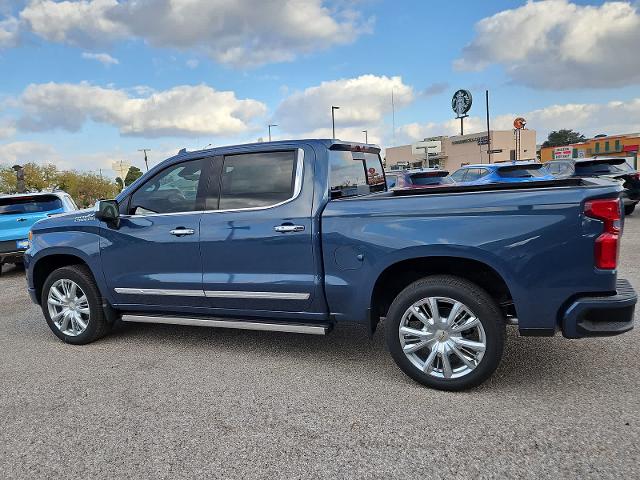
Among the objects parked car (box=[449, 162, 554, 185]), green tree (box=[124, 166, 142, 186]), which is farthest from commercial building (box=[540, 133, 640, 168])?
green tree (box=[124, 166, 142, 186])

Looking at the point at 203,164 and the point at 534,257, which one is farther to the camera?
the point at 203,164

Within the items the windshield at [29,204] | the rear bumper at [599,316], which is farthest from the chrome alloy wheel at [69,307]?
the windshield at [29,204]

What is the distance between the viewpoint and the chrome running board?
392 cm

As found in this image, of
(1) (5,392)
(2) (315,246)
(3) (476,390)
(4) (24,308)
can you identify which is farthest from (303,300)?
(4) (24,308)

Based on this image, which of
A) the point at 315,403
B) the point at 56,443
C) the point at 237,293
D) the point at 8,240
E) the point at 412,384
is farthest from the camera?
the point at 8,240

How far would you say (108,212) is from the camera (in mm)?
4582

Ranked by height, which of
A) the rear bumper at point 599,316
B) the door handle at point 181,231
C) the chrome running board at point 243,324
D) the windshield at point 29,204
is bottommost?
the chrome running board at point 243,324

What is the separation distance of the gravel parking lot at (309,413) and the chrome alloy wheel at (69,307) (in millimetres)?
292

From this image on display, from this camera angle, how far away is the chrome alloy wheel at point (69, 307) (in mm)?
5031

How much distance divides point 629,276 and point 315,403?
5282 mm

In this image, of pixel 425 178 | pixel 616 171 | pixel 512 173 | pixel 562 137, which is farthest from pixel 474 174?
pixel 562 137

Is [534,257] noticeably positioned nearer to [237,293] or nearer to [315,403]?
[315,403]

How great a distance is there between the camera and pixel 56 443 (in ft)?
10.2

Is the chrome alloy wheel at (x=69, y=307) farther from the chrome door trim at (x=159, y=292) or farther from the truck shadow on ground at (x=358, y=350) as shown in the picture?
the chrome door trim at (x=159, y=292)
